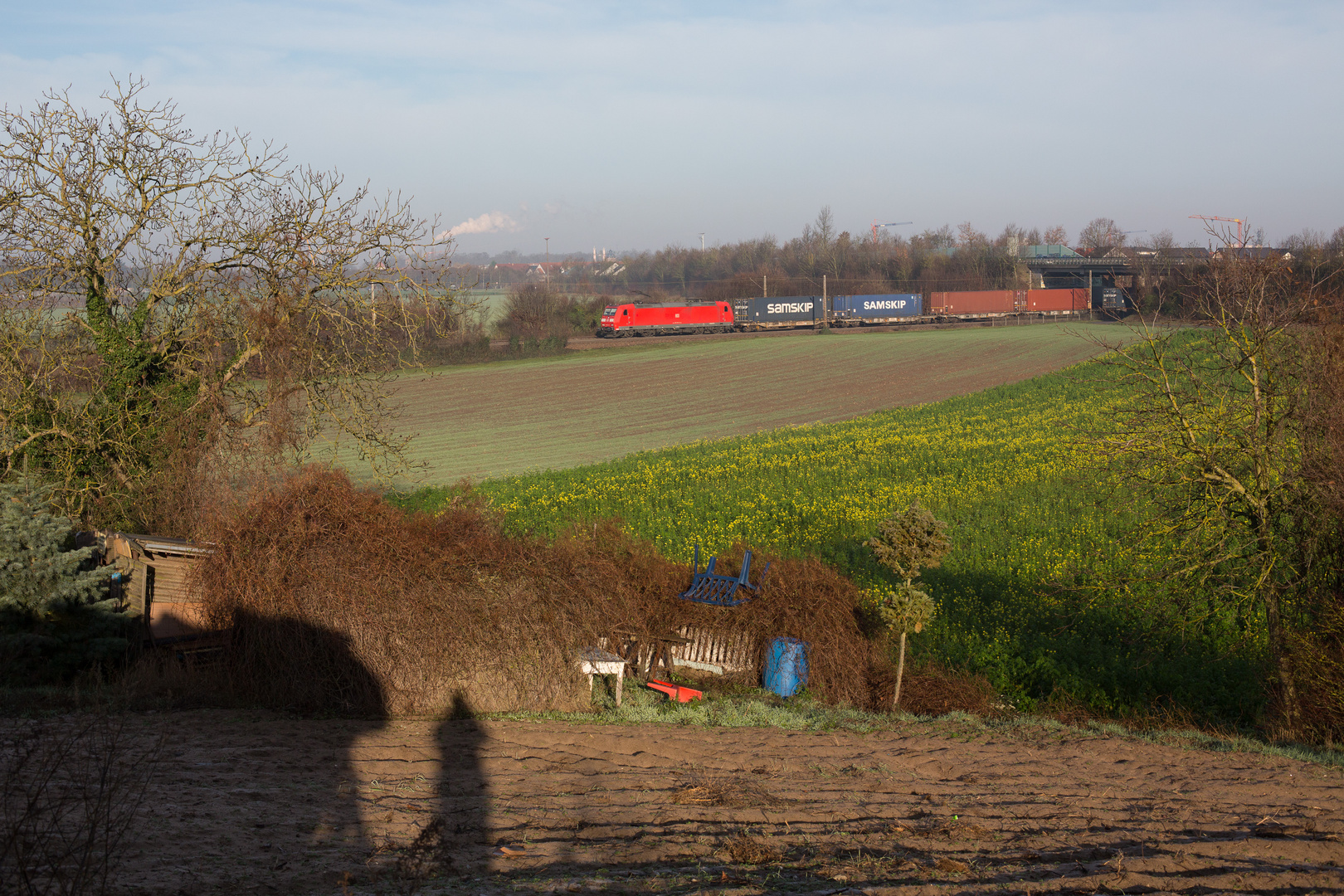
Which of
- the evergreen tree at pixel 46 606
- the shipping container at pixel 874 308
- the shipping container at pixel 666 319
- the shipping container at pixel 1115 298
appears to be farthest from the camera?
the shipping container at pixel 1115 298

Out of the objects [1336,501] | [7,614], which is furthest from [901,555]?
[7,614]

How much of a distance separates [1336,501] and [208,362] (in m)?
15.8

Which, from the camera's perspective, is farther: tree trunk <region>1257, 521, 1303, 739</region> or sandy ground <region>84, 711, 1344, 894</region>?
tree trunk <region>1257, 521, 1303, 739</region>

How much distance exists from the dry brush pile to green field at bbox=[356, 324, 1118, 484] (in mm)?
18460

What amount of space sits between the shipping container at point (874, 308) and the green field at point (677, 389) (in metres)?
5.24

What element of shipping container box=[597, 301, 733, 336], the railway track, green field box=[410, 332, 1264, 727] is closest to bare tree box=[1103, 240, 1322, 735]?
green field box=[410, 332, 1264, 727]

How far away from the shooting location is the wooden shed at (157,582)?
10352mm

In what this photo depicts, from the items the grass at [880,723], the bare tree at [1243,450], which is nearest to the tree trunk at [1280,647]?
the bare tree at [1243,450]

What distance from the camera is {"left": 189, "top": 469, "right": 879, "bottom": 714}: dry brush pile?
9.20 m

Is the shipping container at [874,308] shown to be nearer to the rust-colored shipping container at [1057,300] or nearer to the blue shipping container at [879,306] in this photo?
the blue shipping container at [879,306]

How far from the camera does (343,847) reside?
5.43 metres

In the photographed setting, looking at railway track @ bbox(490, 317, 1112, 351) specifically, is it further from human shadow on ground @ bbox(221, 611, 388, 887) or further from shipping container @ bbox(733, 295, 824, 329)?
human shadow on ground @ bbox(221, 611, 388, 887)

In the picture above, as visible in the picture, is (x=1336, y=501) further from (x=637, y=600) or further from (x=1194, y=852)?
(x=637, y=600)

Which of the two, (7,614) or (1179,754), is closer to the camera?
(1179,754)
